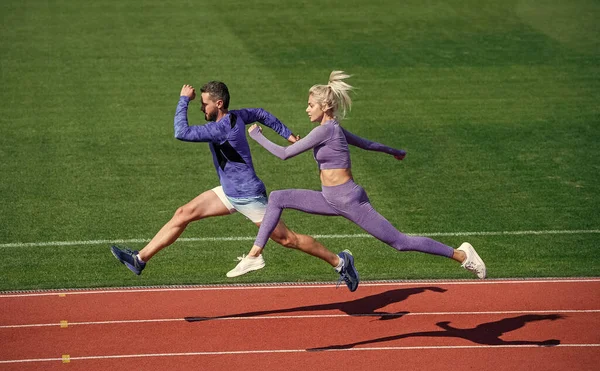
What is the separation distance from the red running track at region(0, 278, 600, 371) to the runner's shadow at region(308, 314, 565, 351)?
11 mm

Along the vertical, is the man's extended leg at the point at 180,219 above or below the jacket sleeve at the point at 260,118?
below

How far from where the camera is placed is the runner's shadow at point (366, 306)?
1191 cm

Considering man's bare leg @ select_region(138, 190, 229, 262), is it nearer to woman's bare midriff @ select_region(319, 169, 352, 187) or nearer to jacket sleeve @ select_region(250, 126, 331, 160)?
jacket sleeve @ select_region(250, 126, 331, 160)

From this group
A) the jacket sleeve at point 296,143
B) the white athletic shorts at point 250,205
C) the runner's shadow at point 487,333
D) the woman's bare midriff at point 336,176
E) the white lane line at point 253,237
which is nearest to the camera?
the jacket sleeve at point 296,143

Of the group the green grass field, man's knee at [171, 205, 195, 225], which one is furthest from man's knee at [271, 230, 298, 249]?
the green grass field

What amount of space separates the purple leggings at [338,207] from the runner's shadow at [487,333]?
129 centimetres

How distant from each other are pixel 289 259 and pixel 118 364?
12.1 feet

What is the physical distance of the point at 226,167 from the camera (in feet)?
36.2

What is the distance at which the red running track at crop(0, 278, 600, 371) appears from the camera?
1070 centimetres

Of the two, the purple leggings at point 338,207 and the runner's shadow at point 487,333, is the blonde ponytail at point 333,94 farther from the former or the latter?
the runner's shadow at point 487,333

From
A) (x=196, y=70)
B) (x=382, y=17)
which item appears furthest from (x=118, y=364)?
(x=382, y=17)

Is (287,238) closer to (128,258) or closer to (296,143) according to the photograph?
(296,143)

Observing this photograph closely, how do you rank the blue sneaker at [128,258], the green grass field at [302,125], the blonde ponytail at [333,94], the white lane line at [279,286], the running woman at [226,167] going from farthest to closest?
the green grass field at [302,125] < the white lane line at [279,286] < the blue sneaker at [128,258] < the running woman at [226,167] < the blonde ponytail at [333,94]

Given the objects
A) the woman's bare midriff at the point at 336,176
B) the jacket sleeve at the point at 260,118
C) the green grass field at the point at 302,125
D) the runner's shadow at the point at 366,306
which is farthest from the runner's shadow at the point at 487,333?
the jacket sleeve at the point at 260,118
